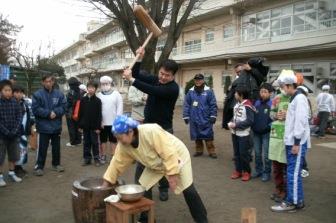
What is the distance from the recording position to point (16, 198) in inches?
228

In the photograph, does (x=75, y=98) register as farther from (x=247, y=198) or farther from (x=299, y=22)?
(x=299, y=22)

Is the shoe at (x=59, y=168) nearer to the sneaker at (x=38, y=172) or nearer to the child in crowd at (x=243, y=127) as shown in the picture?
the sneaker at (x=38, y=172)

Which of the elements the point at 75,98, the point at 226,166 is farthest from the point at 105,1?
the point at 226,166

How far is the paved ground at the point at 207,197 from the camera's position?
497 centimetres

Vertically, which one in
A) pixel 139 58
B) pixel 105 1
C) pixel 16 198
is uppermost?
pixel 105 1

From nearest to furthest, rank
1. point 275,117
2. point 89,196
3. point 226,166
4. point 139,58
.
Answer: point 89,196
point 139,58
point 275,117
point 226,166

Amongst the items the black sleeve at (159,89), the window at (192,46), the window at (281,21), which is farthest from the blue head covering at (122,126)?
the window at (192,46)

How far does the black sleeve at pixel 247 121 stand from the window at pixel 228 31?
2005 cm

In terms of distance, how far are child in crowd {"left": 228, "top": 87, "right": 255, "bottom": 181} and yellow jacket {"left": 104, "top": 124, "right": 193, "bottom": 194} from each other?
2.54 meters

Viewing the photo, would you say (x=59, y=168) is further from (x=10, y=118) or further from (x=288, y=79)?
(x=288, y=79)

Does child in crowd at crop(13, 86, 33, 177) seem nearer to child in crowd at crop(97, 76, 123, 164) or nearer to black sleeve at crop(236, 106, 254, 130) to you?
child in crowd at crop(97, 76, 123, 164)

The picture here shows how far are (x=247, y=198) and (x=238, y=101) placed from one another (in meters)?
1.75

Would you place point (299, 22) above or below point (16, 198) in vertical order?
above

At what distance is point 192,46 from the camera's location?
100 ft
